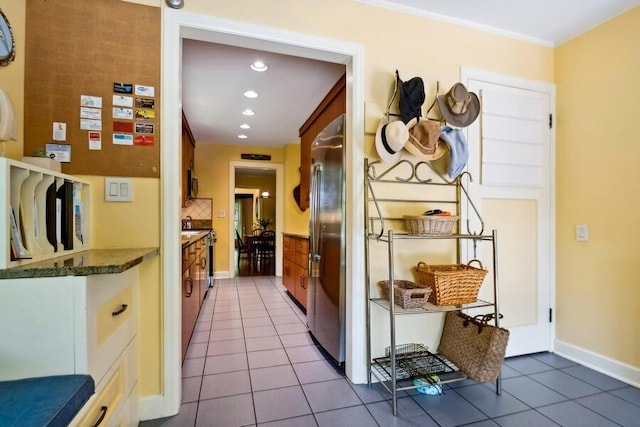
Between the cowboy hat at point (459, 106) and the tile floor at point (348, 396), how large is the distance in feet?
5.71

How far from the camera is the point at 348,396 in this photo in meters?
1.82

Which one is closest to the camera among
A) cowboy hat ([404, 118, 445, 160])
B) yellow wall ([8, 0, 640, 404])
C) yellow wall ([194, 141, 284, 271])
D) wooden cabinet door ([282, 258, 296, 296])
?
yellow wall ([8, 0, 640, 404])

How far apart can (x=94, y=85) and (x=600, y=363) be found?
3604 millimetres

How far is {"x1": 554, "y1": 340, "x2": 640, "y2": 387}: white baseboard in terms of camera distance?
196cm

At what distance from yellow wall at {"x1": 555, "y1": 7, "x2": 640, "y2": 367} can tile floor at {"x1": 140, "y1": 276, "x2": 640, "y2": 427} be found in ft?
1.10

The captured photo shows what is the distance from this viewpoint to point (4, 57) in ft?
4.35

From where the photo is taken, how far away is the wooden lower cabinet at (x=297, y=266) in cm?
340

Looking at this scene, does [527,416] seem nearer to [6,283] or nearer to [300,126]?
[6,283]

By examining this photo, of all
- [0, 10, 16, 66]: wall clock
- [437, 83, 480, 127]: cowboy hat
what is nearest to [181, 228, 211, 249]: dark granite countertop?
[0, 10, 16, 66]: wall clock

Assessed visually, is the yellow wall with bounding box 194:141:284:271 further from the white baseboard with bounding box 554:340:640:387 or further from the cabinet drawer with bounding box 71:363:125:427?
the white baseboard with bounding box 554:340:640:387

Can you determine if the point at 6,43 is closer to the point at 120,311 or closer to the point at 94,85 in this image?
the point at 94,85

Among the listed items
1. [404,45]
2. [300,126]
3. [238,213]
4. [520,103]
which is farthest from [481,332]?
[238,213]

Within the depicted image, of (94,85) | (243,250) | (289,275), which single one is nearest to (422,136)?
(94,85)

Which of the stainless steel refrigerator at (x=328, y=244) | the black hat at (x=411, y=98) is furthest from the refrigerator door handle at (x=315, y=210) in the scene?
the black hat at (x=411, y=98)
